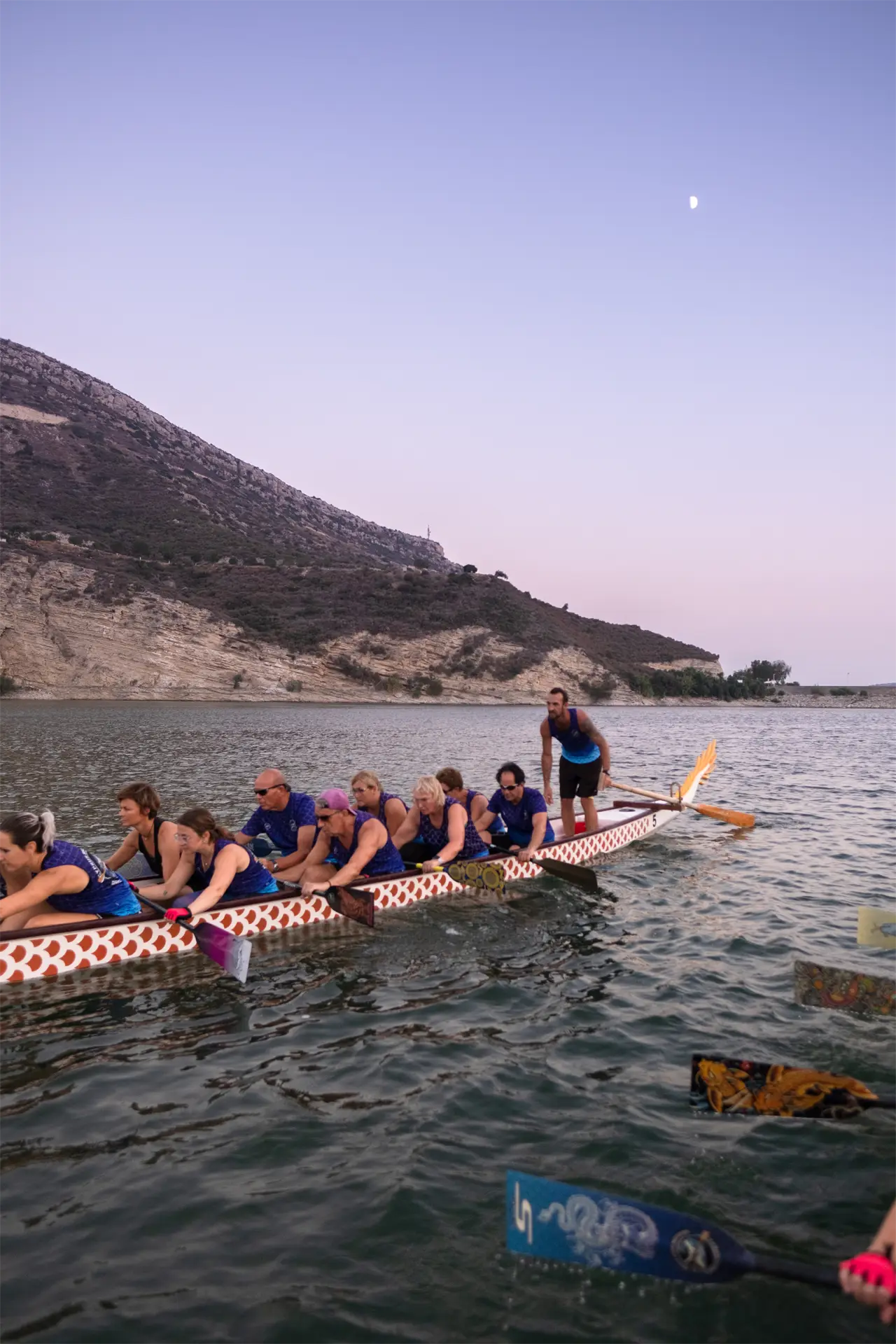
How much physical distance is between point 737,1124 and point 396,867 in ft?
18.5

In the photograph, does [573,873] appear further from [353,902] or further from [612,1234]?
[612,1234]

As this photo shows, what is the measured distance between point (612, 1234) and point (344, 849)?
268 inches

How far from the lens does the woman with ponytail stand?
7.03 meters

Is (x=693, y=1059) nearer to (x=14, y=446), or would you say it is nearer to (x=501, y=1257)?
(x=501, y=1257)

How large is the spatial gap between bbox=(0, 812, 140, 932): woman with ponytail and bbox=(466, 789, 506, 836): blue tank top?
15.5 ft

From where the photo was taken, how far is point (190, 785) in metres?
21.5

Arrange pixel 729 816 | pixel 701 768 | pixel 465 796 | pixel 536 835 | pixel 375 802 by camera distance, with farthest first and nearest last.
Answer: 1. pixel 701 768
2. pixel 729 816
3. pixel 465 796
4. pixel 536 835
5. pixel 375 802

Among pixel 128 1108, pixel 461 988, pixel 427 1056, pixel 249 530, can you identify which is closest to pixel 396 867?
pixel 461 988

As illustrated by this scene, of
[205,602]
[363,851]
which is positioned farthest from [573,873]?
[205,602]

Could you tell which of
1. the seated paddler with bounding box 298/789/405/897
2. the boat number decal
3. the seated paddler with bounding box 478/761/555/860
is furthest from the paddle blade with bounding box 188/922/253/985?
the boat number decal

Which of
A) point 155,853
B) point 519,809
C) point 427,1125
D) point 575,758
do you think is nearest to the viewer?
point 427,1125

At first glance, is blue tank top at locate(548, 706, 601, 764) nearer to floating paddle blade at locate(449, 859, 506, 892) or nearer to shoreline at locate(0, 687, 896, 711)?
floating paddle blade at locate(449, 859, 506, 892)

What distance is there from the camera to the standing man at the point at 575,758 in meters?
13.0

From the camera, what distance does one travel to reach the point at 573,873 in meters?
11.2
